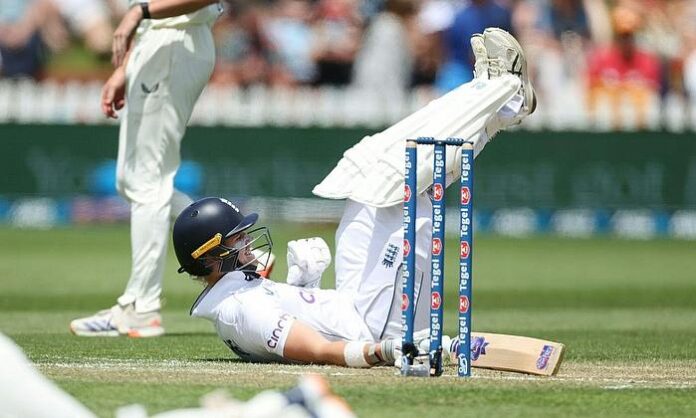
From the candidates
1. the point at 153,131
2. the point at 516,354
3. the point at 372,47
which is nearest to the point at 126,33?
the point at 153,131

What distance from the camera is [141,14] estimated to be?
8023 millimetres

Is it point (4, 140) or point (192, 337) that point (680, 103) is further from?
point (192, 337)

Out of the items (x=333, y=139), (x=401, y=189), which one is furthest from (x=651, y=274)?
(x=401, y=189)

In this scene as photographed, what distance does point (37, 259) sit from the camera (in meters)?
14.0

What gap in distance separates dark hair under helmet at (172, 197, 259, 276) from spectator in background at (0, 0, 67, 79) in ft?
37.9

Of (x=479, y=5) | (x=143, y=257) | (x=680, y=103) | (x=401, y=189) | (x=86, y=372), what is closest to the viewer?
(x=86, y=372)

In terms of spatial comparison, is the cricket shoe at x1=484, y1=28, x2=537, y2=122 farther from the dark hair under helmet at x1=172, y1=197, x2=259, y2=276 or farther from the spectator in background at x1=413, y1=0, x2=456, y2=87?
the spectator in background at x1=413, y1=0, x2=456, y2=87

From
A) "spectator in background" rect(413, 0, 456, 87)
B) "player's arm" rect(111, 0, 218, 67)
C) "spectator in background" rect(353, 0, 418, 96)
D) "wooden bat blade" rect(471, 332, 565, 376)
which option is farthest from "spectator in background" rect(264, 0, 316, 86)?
"wooden bat blade" rect(471, 332, 565, 376)

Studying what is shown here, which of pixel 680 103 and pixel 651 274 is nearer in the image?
pixel 651 274

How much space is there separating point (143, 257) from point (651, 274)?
6.55 meters

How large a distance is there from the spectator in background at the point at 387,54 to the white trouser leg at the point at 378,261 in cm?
1093

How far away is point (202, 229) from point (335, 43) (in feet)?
38.0

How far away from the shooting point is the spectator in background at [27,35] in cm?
1767

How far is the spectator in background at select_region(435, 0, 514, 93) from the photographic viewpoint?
16203 mm
